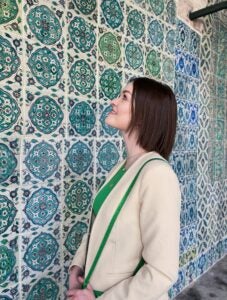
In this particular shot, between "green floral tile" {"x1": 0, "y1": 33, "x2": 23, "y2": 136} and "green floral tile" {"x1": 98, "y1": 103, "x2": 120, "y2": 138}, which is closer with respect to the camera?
"green floral tile" {"x1": 0, "y1": 33, "x2": 23, "y2": 136}

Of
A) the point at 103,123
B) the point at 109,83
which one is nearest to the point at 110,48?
the point at 109,83

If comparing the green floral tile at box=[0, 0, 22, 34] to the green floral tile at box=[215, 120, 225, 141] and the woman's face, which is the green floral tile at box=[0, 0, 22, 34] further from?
the green floral tile at box=[215, 120, 225, 141]

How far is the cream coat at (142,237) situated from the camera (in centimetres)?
66

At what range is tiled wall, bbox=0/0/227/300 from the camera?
3.20 ft

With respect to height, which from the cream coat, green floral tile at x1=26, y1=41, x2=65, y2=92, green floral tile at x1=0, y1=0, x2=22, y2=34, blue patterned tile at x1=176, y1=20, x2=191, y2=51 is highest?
blue patterned tile at x1=176, y1=20, x2=191, y2=51

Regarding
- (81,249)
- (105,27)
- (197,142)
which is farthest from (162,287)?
(197,142)

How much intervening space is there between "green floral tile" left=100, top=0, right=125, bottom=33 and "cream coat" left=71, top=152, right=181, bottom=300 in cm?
80

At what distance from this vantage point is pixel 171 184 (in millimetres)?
683

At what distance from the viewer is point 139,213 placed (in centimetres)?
70

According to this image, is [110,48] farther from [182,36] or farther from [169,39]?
[182,36]

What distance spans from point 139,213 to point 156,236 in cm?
7


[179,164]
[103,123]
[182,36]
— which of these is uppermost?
[182,36]

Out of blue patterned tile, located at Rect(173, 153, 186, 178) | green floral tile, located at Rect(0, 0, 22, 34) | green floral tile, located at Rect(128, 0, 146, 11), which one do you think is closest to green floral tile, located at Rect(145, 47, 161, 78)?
green floral tile, located at Rect(128, 0, 146, 11)

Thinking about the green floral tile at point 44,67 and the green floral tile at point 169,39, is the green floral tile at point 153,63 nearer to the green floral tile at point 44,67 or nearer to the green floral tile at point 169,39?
the green floral tile at point 169,39
